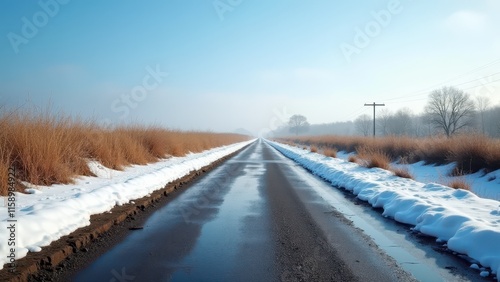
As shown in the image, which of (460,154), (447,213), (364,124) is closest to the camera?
(447,213)

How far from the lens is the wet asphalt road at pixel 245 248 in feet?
13.4

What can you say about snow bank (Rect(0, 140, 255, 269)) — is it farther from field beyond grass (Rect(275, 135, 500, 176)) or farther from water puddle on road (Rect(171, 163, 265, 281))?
field beyond grass (Rect(275, 135, 500, 176))

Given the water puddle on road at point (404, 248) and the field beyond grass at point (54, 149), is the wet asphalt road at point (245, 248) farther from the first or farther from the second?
the field beyond grass at point (54, 149)

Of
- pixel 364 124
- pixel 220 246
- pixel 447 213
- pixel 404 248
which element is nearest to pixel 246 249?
pixel 220 246

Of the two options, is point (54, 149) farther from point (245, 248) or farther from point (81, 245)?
point (245, 248)

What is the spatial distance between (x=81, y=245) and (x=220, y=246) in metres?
2.07

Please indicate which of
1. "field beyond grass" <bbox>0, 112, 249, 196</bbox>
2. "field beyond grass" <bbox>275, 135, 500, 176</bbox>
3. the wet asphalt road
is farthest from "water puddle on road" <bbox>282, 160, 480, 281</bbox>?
"field beyond grass" <bbox>275, 135, 500, 176</bbox>

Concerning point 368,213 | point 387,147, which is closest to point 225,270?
point 368,213

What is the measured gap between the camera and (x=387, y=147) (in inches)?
1110

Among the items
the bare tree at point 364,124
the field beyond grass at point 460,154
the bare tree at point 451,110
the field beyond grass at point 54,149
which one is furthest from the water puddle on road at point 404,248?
the bare tree at point 364,124

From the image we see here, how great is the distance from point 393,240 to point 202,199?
17.1 ft

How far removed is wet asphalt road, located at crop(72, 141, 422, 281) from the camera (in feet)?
13.4

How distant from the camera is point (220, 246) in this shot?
5.23 meters

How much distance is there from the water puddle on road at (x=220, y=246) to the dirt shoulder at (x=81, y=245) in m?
1.35
